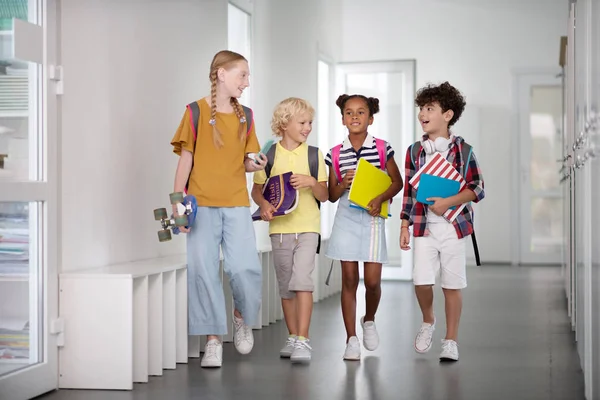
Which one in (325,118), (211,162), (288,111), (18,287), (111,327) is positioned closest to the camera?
(18,287)

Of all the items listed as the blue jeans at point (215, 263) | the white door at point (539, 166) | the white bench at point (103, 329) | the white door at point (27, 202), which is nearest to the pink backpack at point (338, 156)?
the blue jeans at point (215, 263)

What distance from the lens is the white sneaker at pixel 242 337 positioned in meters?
3.81

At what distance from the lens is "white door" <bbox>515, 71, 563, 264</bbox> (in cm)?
997

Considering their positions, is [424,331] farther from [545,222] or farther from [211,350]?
[545,222]

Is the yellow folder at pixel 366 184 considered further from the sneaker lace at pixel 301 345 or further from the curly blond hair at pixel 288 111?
the sneaker lace at pixel 301 345

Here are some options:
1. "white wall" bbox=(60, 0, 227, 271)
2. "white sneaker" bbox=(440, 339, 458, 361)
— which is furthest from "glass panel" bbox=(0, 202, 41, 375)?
"white sneaker" bbox=(440, 339, 458, 361)

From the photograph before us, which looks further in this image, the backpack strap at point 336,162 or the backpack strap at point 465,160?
the backpack strap at point 336,162

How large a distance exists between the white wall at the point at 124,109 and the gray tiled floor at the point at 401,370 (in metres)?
0.65

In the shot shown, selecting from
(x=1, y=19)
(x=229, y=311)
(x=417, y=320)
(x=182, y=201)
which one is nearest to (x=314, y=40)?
(x=417, y=320)

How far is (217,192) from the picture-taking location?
3.64m

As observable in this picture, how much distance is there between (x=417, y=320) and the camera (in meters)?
5.21

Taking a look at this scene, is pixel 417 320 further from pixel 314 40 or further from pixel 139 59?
pixel 314 40

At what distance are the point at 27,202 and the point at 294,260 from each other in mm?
1219

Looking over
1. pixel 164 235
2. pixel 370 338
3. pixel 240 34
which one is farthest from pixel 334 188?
pixel 240 34
